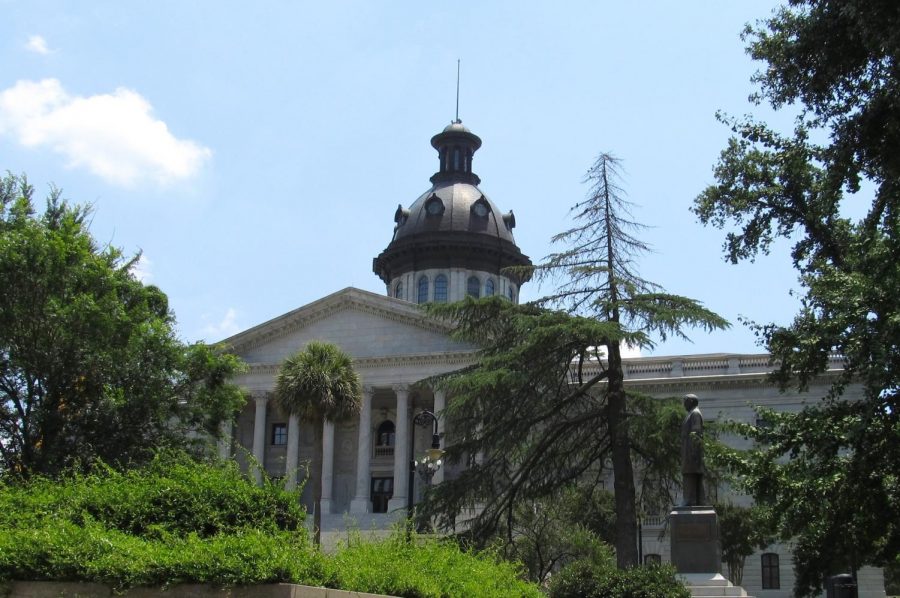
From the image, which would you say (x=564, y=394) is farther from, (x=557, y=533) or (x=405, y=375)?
(x=405, y=375)

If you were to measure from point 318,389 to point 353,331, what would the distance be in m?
24.4

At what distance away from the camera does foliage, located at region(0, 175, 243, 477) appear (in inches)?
1206

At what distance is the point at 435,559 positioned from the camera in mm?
14625

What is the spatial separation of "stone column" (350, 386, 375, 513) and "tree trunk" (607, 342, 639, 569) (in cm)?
3003

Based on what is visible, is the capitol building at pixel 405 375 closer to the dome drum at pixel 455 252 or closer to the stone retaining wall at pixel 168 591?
the dome drum at pixel 455 252

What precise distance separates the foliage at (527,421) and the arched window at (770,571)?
24869mm

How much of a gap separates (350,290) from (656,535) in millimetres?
21808

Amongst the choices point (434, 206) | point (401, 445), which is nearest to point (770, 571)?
point (401, 445)

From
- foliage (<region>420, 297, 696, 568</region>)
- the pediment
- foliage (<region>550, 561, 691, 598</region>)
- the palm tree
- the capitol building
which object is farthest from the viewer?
the pediment

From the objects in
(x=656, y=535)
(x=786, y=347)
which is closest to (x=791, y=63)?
(x=786, y=347)

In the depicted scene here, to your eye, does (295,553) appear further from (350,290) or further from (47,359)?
(350,290)

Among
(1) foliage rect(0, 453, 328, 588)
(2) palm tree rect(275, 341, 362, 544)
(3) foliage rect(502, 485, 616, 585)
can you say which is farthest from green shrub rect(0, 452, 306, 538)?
(2) palm tree rect(275, 341, 362, 544)

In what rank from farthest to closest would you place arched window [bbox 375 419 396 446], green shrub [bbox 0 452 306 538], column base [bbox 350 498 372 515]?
arched window [bbox 375 419 396 446]
column base [bbox 350 498 372 515]
green shrub [bbox 0 452 306 538]

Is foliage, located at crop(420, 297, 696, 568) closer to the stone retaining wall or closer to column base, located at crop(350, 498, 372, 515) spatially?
the stone retaining wall
